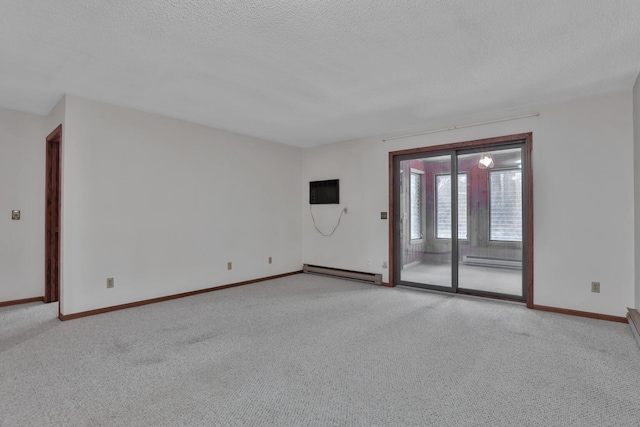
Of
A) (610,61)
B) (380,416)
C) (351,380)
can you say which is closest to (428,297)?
(351,380)

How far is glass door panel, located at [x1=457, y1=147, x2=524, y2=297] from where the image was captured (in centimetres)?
411

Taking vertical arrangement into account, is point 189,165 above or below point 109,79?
below

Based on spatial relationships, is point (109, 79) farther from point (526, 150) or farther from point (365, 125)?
point (526, 150)

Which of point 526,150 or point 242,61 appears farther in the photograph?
point 526,150

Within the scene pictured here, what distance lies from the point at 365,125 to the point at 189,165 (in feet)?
8.35

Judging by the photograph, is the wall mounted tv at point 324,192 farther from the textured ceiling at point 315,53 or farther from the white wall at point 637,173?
the white wall at point 637,173

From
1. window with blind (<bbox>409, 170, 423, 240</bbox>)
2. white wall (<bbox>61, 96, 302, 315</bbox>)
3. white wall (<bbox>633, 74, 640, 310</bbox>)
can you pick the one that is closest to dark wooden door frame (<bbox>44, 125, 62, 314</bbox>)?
white wall (<bbox>61, 96, 302, 315</bbox>)

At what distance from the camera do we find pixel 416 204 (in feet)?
16.4

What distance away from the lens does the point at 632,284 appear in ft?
10.7

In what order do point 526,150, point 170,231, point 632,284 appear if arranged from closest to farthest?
point 632,284
point 526,150
point 170,231

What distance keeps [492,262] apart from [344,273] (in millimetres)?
2289

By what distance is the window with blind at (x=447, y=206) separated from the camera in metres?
4.52

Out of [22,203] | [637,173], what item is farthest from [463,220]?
[22,203]

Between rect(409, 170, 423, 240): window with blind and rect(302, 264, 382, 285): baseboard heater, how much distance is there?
Result: 89cm
